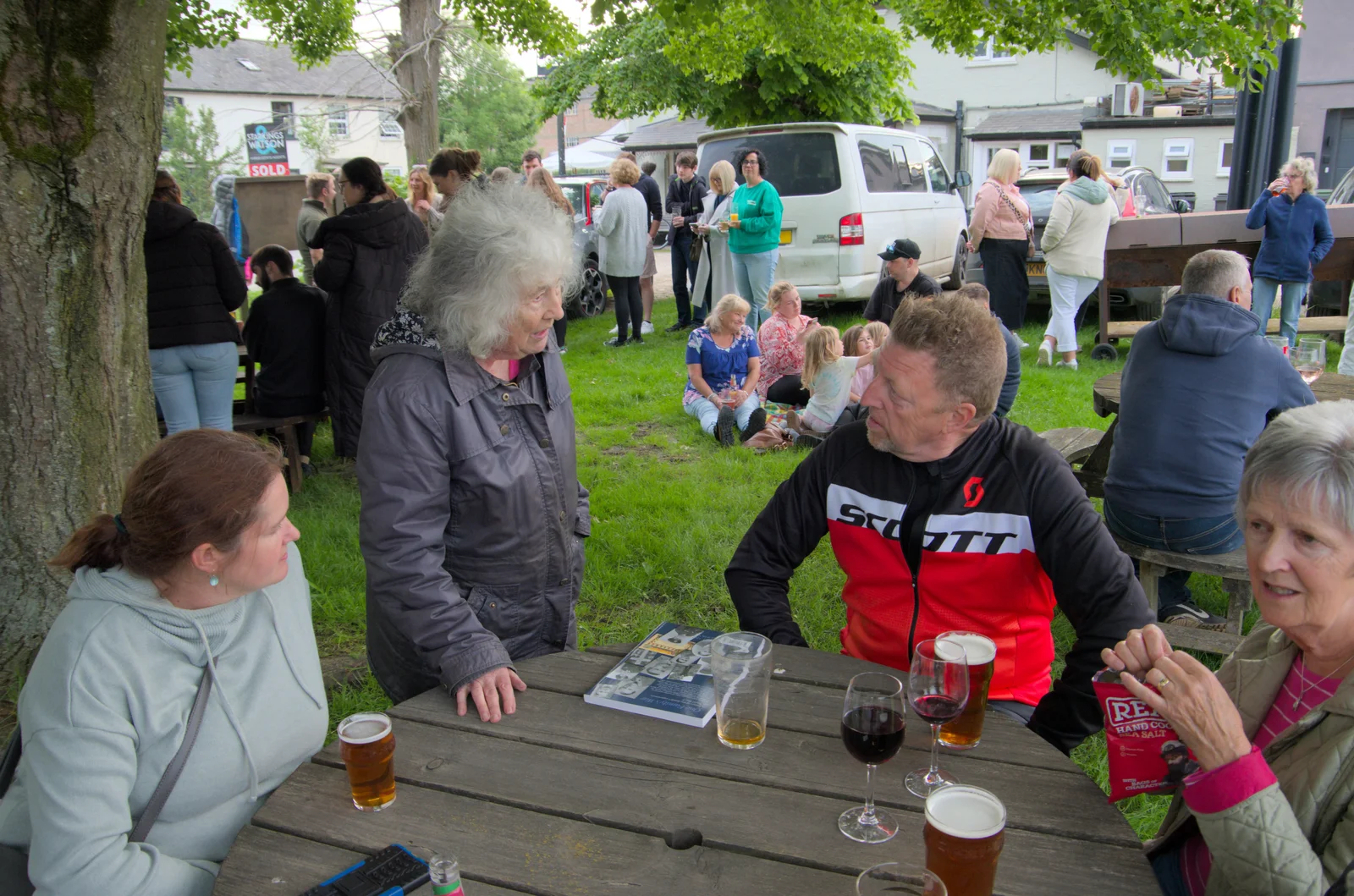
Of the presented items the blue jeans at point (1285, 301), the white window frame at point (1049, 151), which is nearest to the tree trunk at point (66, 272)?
Answer: the blue jeans at point (1285, 301)

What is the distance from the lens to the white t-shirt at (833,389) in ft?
20.1

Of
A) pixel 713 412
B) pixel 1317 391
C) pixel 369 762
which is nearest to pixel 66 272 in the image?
pixel 369 762

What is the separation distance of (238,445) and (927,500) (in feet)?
4.88

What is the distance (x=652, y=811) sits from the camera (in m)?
1.63

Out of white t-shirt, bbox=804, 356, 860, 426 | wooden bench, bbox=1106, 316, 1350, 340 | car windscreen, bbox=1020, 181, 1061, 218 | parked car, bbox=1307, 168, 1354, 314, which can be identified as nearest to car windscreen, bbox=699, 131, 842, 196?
car windscreen, bbox=1020, 181, 1061, 218

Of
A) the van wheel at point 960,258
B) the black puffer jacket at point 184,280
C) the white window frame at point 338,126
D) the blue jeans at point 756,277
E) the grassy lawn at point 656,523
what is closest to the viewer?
the grassy lawn at point 656,523

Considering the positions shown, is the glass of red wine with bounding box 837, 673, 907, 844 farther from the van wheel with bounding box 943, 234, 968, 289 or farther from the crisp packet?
the van wheel with bounding box 943, 234, 968, 289

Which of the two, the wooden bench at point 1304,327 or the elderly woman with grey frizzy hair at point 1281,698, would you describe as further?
the wooden bench at point 1304,327

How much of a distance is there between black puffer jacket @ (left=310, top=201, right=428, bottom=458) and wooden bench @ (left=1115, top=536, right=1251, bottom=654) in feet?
13.2

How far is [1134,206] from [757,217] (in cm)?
494

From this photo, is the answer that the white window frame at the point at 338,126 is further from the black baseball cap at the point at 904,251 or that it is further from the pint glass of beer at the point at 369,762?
the pint glass of beer at the point at 369,762

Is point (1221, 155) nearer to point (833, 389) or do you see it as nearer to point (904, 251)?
point (904, 251)

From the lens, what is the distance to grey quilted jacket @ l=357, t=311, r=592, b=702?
2184 mm

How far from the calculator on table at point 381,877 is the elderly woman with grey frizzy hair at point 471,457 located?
0.54m
